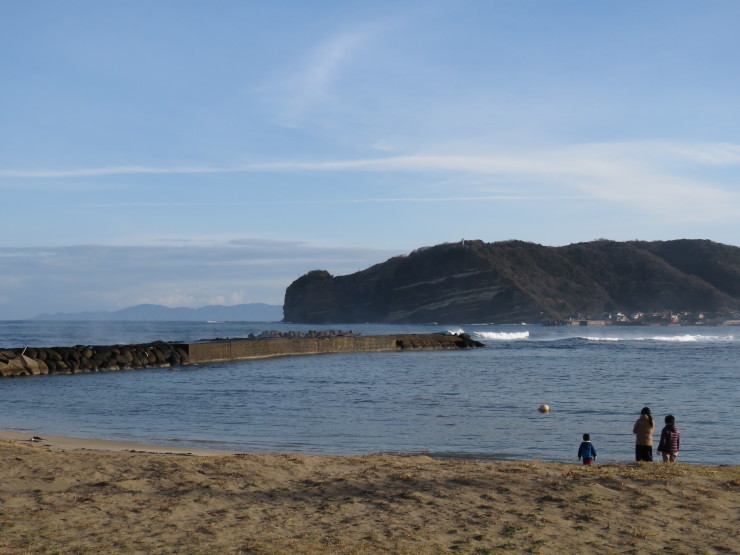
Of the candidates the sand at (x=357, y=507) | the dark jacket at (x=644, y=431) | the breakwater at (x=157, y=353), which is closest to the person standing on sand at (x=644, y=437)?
the dark jacket at (x=644, y=431)

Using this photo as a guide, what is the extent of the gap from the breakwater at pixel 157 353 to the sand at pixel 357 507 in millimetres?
29077

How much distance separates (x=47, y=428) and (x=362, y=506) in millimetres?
12732

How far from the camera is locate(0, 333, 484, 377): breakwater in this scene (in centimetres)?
3850

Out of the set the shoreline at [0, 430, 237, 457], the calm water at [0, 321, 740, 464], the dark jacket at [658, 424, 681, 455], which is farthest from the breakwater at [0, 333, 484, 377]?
the dark jacket at [658, 424, 681, 455]

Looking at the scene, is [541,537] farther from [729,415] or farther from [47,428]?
[729,415]

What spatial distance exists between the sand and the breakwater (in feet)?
95.4

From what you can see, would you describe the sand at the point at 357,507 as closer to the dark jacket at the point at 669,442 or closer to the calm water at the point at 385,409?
the dark jacket at the point at 669,442

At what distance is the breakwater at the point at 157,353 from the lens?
38.5 m

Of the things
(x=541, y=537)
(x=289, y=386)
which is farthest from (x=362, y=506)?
(x=289, y=386)

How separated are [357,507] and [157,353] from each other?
39582mm

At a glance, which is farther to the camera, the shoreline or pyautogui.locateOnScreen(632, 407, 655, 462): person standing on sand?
the shoreline

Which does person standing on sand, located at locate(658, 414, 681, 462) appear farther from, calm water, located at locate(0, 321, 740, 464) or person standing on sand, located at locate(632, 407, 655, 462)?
calm water, located at locate(0, 321, 740, 464)

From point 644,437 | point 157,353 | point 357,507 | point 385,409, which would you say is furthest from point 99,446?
point 157,353

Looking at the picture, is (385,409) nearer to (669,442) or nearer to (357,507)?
(669,442)
